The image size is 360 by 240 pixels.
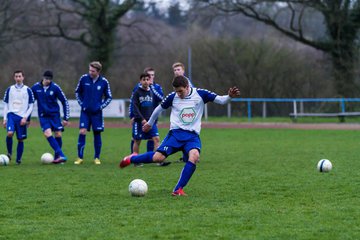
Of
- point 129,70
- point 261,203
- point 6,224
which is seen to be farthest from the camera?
point 129,70

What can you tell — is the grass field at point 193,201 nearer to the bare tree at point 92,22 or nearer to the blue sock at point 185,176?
the blue sock at point 185,176

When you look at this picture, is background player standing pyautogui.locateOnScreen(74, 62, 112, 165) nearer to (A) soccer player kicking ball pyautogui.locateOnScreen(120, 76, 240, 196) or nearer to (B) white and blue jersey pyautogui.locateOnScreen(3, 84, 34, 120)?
(B) white and blue jersey pyautogui.locateOnScreen(3, 84, 34, 120)

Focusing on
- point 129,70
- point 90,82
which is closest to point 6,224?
point 90,82

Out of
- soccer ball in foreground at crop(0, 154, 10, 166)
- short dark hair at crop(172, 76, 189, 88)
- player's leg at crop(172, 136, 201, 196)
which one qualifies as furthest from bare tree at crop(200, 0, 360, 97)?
player's leg at crop(172, 136, 201, 196)

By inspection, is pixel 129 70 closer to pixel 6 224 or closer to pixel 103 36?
pixel 103 36

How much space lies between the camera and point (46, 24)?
133 ft

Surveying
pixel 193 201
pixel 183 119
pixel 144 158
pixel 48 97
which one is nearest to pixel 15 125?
pixel 48 97

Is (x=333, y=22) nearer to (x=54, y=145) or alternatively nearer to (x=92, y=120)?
(x=92, y=120)

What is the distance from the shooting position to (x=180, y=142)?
9.01m

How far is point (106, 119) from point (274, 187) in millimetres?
25131

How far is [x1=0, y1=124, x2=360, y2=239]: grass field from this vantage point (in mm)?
6508

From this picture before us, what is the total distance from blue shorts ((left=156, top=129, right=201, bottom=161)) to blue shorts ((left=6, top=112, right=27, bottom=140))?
5835 millimetres

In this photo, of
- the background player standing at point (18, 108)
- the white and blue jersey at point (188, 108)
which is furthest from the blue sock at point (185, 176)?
the background player standing at point (18, 108)

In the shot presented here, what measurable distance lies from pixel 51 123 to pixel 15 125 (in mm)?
785
